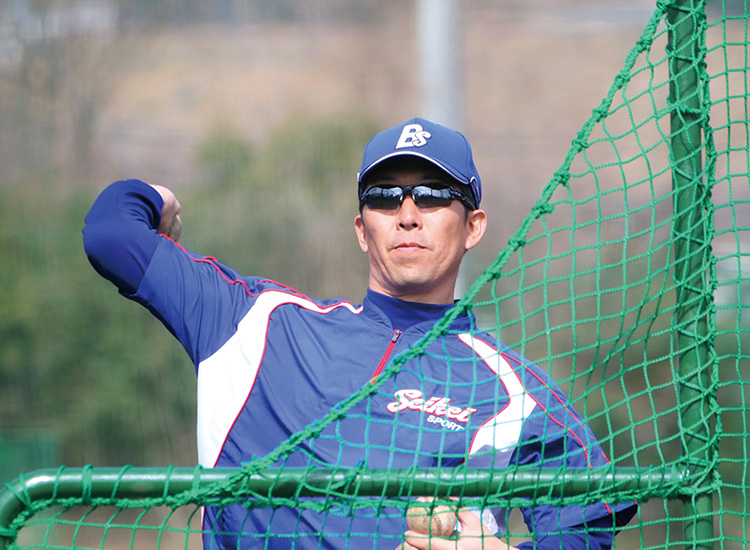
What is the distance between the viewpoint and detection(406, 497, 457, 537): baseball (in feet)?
5.38

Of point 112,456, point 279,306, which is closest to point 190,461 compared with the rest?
point 112,456

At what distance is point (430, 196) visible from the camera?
7.16ft

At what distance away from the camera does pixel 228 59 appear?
1046cm

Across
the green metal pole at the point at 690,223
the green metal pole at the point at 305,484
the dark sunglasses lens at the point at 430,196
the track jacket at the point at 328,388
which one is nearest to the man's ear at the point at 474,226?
the dark sunglasses lens at the point at 430,196

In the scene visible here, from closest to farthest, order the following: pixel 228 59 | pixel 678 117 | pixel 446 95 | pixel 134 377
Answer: pixel 678 117 < pixel 446 95 < pixel 134 377 < pixel 228 59

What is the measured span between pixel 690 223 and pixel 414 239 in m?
0.68

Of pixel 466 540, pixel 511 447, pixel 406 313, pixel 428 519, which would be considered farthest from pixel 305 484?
pixel 406 313

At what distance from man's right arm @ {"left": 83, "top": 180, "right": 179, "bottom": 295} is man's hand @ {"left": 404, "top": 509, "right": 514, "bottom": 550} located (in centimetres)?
95

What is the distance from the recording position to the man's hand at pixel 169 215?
227 centimetres

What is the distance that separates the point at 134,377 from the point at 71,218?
5.24ft

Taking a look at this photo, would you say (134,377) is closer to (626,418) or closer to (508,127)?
(626,418)

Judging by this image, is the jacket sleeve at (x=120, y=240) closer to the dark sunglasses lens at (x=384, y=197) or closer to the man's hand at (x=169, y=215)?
the man's hand at (x=169, y=215)

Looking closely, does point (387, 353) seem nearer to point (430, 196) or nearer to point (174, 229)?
point (430, 196)

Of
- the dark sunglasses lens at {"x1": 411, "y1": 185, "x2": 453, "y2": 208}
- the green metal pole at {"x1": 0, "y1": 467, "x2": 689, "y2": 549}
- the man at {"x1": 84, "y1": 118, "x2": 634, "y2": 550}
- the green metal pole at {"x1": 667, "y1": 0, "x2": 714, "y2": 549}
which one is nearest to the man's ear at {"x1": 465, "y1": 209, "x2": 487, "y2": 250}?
the man at {"x1": 84, "y1": 118, "x2": 634, "y2": 550}
